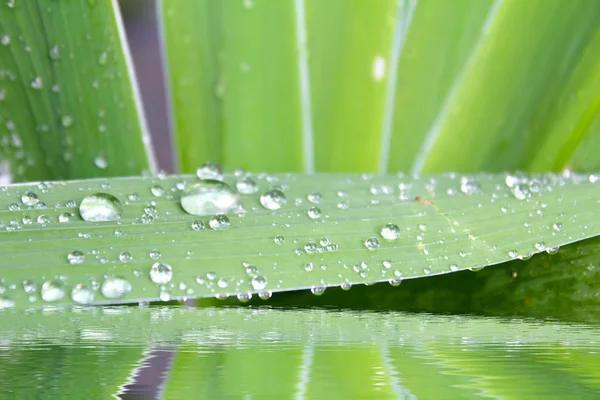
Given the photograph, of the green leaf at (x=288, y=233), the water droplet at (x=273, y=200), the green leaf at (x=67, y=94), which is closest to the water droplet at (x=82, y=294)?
the green leaf at (x=288, y=233)

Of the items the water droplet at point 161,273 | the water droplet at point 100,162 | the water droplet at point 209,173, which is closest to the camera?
the water droplet at point 161,273

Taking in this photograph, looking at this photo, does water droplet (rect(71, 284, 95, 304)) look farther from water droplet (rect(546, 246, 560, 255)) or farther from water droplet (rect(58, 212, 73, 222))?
water droplet (rect(546, 246, 560, 255))

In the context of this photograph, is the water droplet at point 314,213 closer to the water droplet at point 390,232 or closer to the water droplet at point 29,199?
the water droplet at point 390,232

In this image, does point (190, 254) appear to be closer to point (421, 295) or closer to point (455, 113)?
point (421, 295)

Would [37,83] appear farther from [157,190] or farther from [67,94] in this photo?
[157,190]

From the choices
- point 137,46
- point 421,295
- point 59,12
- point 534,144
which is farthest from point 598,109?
point 137,46

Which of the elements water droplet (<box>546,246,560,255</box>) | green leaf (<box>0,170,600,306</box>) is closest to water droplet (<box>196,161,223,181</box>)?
green leaf (<box>0,170,600,306</box>)

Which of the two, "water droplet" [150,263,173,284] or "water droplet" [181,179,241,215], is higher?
"water droplet" [181,179,241,215]
